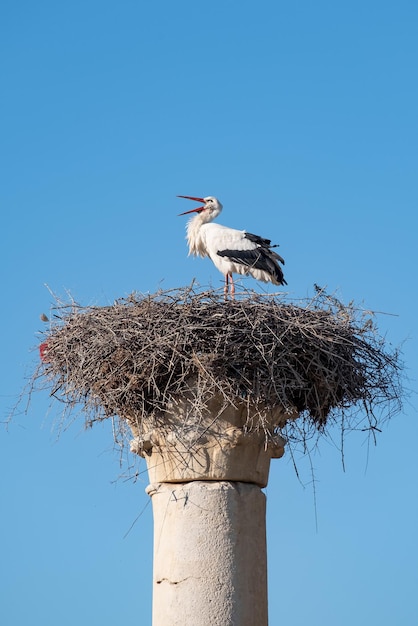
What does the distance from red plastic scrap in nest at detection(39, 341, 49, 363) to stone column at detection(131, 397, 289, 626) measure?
1134 mm

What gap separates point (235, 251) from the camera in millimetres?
13781

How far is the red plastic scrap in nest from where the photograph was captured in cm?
Answer: 1009

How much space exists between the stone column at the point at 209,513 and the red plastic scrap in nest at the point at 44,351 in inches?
44.7

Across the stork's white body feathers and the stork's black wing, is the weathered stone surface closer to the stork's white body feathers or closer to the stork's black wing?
the stork's black wing

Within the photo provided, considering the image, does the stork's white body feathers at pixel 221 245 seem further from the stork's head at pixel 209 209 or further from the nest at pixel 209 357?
the nest at pixel 209 357

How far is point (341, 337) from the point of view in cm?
974

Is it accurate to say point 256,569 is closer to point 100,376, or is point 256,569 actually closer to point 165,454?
point 165,454

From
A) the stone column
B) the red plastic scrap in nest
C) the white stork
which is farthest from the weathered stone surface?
the white stork

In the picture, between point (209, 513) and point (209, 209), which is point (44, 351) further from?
point (209, 209)

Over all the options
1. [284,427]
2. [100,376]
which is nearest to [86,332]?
[100,376]

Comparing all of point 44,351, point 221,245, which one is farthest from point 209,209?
point 44,351

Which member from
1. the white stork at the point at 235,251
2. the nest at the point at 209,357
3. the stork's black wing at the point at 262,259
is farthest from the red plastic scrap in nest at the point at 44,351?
the stork's black wing at the point at 262,259

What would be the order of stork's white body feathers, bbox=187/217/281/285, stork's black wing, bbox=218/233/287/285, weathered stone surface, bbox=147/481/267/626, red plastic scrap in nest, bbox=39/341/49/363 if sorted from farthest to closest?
stork's white body feathers, bbox=187/217/281/285
stork's black wing, bbox=218/233/287/285
red plastic scrap in nest, bbox=39/341/49/363
weathered stone surface, bbox=147/481/267/626

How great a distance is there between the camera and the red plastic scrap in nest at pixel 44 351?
1009 centimetres
